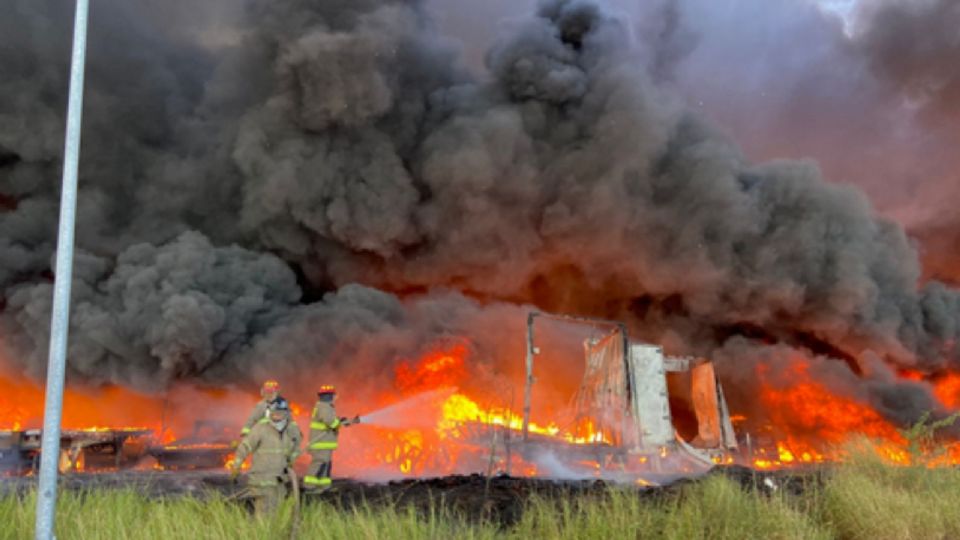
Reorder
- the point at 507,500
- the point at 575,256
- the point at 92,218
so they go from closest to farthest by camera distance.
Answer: the point at 507,500 → the point at 92,218 → the point at 575,256

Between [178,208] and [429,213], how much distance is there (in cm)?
887

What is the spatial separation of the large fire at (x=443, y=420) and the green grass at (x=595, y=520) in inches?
312

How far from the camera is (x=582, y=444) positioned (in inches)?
626

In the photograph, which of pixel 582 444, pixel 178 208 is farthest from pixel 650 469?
pixel 178 208

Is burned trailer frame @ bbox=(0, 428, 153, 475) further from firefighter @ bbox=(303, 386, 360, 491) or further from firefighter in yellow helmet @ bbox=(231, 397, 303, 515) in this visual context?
firefighter in yellow helmet @ bbox=(231, 397, 303, 515)

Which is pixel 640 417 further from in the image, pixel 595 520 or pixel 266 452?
pixel 595 520

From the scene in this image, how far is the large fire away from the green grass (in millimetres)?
7932

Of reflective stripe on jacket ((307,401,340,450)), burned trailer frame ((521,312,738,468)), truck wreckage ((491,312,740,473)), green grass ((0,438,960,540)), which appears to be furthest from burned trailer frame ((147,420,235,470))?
green grass ((0,438,960,540))

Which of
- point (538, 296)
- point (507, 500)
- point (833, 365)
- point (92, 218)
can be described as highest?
point (92, 218)

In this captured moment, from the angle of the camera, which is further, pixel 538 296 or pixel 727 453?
pixel 538 296

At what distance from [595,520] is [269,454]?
14.3 feet

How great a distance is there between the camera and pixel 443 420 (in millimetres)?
18438

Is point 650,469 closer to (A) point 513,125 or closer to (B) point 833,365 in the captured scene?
(B) point 833,365

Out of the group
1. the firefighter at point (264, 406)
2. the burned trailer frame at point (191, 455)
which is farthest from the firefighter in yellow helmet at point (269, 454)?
the burned trailer frame at point (191, 455)
